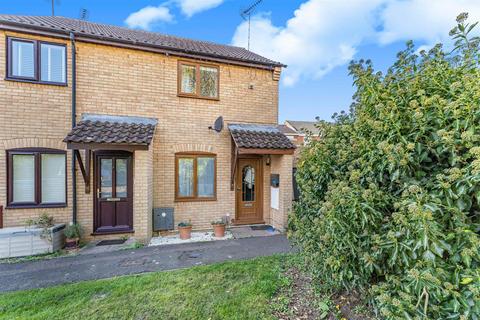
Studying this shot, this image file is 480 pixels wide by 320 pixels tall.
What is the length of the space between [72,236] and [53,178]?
1910 millimetres

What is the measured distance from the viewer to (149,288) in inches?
162

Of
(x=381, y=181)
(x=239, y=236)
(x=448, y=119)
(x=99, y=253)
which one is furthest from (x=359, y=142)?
(x=99, y=253)

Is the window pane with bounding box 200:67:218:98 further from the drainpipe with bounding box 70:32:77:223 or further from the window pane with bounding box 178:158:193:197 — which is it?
the drainpipe with bounding box 70:32:77:223

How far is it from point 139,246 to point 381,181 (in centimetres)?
634

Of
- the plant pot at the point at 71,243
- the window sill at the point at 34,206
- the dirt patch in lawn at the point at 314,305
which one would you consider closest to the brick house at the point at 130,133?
the window sill at the point at 34,206

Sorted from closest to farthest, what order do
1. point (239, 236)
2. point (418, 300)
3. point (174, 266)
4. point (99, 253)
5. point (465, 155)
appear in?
point (418, 300)
point (465, 155)
point (174, 266)
point (99, 253)
point (239, 236)

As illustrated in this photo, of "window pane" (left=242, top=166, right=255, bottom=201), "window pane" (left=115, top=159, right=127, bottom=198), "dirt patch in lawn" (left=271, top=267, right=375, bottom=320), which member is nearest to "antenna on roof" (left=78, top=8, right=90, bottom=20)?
"window pane" (left=115, top=159, right=127, bottom=198)

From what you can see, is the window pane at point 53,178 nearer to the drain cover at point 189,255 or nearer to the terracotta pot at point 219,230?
the drain cover at point 189,255

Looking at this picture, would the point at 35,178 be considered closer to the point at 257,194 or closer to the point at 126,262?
the point at 126,262

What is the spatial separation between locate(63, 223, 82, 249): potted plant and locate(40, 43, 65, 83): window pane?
4444 millimetres

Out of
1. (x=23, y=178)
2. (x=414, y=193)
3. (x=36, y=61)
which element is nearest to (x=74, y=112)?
(x=36, y=61)

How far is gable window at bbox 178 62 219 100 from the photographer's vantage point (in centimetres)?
793

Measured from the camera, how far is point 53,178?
6727 mm

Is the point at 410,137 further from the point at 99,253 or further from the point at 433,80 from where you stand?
the point at 99,253
